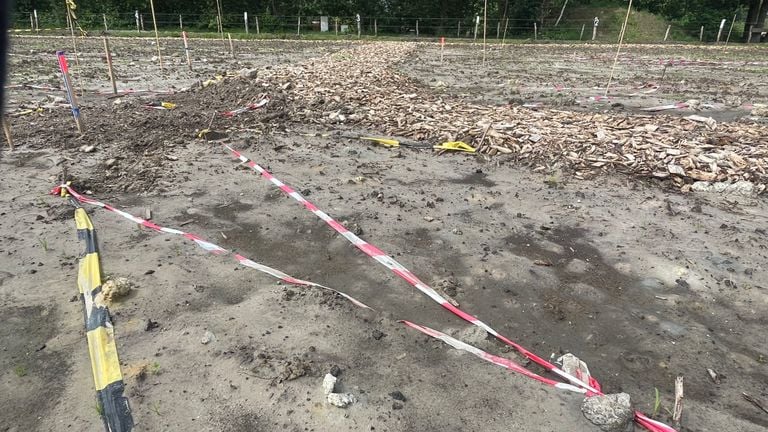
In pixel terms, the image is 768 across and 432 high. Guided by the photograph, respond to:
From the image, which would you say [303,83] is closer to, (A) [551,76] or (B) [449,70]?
(B) [449,70]

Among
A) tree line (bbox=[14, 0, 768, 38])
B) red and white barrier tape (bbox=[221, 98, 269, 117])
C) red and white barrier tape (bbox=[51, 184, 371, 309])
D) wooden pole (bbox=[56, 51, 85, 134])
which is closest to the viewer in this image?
red and white barrier tape (bbox=[51, 184, 371, 309])

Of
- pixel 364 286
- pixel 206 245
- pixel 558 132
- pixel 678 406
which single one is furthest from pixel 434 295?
pixel 558 132

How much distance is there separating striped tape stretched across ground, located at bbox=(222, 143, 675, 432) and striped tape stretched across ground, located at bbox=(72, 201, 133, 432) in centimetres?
251

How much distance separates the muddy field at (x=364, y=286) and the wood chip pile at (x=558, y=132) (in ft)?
1.58

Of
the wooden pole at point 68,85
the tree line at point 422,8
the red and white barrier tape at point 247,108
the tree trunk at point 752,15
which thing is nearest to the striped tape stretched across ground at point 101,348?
the wooden pole at point 68,85

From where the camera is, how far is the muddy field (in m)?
3.19

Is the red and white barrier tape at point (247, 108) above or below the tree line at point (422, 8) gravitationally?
below

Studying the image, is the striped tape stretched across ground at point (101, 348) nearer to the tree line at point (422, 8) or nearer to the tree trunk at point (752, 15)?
the tree line at point (422, 8)

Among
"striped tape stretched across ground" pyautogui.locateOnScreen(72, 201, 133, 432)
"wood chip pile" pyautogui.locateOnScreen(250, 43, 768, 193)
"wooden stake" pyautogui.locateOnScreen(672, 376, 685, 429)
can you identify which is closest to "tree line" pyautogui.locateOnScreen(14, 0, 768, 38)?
"wood chip pile" pyautogui.locateOnScreen(250, 43, 768, 193)

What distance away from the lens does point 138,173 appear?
699 centimetres

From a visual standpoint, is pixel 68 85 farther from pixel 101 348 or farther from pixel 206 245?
pixel 101 348

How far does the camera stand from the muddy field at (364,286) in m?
3.19

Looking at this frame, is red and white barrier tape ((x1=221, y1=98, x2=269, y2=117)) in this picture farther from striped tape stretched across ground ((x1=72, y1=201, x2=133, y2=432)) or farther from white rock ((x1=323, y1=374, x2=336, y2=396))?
white rock ((x1=323, y1=374, x2=336, y2=396))

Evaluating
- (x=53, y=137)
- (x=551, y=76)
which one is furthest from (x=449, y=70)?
(x=53, y=137)
